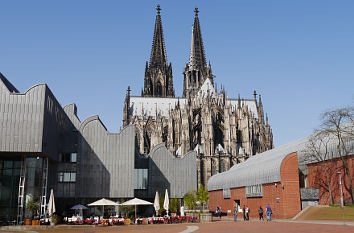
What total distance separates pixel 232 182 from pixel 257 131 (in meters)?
34.6

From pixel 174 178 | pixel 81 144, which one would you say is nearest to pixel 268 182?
pixel 174 178

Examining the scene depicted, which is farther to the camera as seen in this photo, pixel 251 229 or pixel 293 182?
pixel 293 182

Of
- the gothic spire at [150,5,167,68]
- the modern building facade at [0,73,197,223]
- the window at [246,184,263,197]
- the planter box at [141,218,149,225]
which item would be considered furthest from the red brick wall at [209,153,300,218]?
the gothic spire at [150,5,167,68]

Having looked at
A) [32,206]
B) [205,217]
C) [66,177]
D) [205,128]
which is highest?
[205,128]

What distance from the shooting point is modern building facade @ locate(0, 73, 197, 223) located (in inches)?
1252

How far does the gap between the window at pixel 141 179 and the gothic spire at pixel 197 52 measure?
5731 cm

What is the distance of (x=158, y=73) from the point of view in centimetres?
9756

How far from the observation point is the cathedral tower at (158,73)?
97.6 m

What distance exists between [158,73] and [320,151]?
6597cm

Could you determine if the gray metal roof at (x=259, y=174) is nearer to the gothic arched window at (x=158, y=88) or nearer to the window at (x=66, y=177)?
the window at (x=66, y=177)

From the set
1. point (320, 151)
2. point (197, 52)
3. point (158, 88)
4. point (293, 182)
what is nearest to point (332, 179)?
point (320, 151)

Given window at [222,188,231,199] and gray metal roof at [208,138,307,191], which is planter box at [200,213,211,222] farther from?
window at [222,188,231,199]

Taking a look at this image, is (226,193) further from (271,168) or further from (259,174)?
(271,168)

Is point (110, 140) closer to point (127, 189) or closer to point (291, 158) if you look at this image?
point (127, 189)
